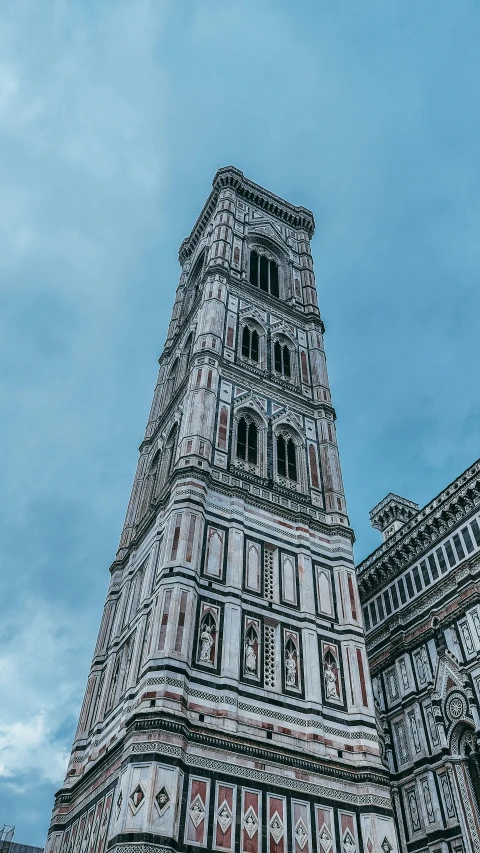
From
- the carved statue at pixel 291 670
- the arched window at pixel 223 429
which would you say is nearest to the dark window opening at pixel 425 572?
the carved statue at pixel 291 670

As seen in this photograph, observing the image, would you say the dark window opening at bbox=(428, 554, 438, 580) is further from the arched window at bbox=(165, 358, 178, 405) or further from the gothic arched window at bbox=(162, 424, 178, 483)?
the arched window at bbox=(165, 358, 178, 405)

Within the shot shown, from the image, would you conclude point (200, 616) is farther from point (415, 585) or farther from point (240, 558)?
point (415, 585)

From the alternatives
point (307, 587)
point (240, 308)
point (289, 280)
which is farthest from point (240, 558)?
point (289, 280)

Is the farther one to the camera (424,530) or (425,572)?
(424,530)

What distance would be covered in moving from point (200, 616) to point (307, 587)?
4.09m

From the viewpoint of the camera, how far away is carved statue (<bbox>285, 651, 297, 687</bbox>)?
17.7 m

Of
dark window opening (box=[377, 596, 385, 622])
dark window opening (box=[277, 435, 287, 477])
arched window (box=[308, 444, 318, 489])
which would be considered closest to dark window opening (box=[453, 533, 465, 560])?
dark window opening (box=[377, 596, 385, 622])

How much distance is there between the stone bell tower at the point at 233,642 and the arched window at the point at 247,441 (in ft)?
0.26

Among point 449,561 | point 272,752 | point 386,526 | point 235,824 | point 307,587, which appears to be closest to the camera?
point 235,824

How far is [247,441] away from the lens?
23922mm

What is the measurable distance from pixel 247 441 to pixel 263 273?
13091 mm

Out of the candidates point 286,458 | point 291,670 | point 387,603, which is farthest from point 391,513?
point 291,670

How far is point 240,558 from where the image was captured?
1947cm

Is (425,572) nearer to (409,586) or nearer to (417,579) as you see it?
(417,579)
